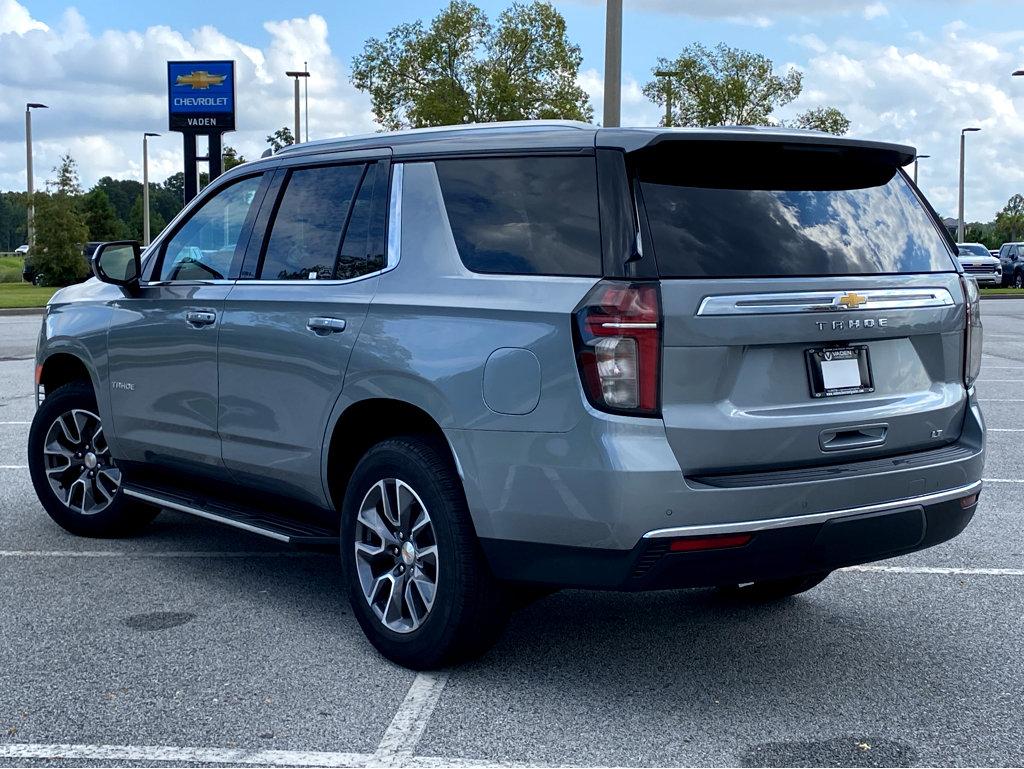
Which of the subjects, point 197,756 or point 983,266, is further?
point 983,266

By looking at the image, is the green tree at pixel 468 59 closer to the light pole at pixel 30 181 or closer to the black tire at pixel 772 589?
the light pole at pixel 30 181

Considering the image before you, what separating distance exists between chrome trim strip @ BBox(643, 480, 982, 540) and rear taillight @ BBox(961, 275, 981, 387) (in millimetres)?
503

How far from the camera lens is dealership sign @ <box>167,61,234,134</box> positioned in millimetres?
31766

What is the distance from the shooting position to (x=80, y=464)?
6.80 meters

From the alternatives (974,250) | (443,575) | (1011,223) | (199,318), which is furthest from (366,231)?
(1011,223)

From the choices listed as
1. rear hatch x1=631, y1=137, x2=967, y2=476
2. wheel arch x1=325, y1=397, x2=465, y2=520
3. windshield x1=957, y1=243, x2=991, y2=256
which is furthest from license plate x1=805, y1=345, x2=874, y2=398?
windshield x1=957, y1=243, x2=991, y2=256

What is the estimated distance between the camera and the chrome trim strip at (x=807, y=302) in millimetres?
4016

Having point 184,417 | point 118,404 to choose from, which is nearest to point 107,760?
point 184,417

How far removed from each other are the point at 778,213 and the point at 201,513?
109 inches

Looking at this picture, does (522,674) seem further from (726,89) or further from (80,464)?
(726,89)

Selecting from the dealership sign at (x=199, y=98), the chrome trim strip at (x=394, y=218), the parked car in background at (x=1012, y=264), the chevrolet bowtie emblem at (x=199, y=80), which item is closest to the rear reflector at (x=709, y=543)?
the chrome trim strip at (x=394, y=218)

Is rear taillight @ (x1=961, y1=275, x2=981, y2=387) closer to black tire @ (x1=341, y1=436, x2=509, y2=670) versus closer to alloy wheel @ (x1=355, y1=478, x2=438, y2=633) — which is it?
black tire @ (x1=341, y1=436, x2=509, y2=670)

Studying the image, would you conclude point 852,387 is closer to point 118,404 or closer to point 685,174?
point 685,174

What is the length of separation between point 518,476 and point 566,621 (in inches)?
52.6
